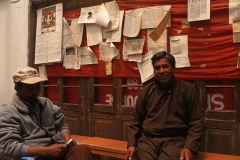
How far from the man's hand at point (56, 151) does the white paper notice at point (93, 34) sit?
61.4 inches

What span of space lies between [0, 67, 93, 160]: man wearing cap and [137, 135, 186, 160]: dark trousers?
443 mm

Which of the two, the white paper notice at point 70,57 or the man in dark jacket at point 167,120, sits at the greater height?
the white paper notice at point 70,57

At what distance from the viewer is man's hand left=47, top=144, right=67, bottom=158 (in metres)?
2.06

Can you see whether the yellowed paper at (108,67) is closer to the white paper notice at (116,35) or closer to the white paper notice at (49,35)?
the white paper notice at (116,35)

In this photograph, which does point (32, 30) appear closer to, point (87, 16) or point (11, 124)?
point (87, 16)

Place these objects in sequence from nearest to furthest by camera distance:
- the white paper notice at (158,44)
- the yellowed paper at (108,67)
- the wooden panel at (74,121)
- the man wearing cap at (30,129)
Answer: the man wearing cap at (30,129) → the white paper notice at (158,44) → the yellowed paper at (108,67) → the wooden panel at (74,121)

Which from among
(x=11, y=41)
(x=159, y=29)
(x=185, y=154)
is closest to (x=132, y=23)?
(x=159, y=29)

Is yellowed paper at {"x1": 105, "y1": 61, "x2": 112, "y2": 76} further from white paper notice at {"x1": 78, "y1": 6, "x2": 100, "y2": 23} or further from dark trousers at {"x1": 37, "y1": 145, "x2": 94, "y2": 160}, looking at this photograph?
dark trousers at {"x1": 37, "y1": 145, "x2": 94, "y2": 160}

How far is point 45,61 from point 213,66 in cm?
231

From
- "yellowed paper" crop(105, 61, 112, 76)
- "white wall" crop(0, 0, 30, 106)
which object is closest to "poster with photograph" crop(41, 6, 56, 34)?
"white wall" crop(0, 0, 30, 106)

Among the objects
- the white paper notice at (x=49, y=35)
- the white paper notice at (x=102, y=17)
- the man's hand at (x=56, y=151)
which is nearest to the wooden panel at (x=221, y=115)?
the man's hand at (x=56, y=151)

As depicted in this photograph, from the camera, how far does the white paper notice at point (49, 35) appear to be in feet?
12.0

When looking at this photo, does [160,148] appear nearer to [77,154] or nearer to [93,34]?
[77,154]

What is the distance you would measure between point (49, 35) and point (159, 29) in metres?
1.71
